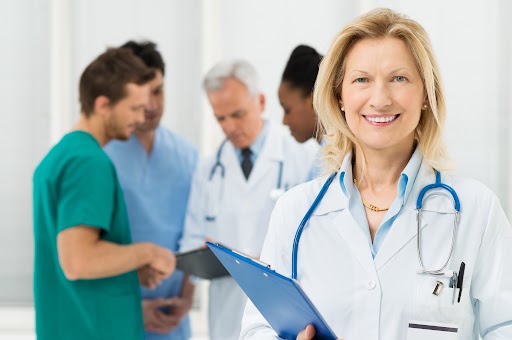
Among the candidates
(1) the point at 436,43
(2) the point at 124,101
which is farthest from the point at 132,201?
(1) the point at 436,43

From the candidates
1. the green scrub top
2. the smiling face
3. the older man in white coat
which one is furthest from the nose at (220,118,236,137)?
the smiling face

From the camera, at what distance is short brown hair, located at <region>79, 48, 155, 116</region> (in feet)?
8.31

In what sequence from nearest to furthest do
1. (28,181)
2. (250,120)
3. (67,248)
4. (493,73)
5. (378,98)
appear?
(378,98), (67,248), (250,120), (493,73), (28,181)

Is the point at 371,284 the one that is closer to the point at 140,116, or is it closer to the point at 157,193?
the point at 140,116

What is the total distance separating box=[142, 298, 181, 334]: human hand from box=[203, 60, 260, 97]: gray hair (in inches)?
32.5

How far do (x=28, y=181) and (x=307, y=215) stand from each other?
2692 mm

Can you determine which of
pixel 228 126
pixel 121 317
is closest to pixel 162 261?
pixel 121 317

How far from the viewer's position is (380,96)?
121 cm

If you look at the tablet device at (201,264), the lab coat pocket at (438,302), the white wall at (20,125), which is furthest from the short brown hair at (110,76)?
the lab coat pocket at (438,302)

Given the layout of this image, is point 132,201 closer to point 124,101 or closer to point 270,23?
point 124,101

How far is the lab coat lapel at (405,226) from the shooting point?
1231 millimetres

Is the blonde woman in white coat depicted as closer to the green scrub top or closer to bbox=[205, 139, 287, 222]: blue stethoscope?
the green scrub top

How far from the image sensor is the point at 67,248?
2256 mm

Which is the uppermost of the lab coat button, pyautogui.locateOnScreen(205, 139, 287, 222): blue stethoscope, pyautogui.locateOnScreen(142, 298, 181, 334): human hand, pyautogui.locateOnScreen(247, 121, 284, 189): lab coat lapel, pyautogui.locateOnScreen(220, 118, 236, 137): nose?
the lab coat button
